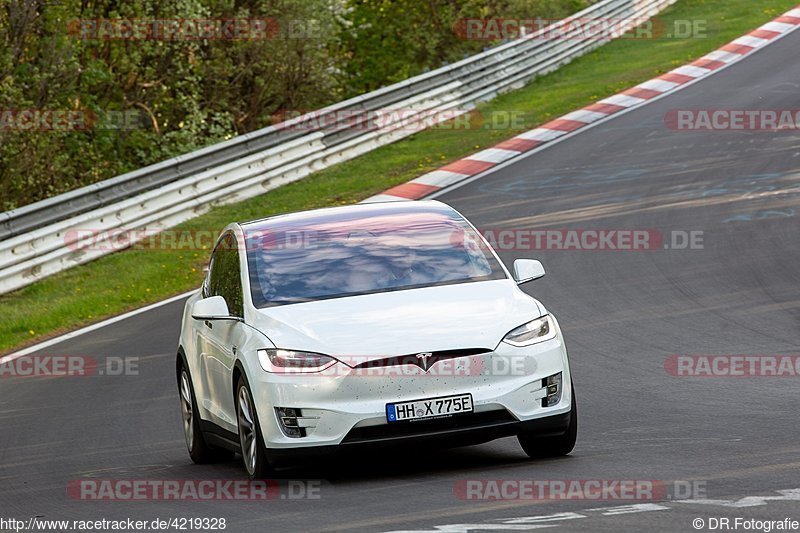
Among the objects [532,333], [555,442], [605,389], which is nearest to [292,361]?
[532,333]

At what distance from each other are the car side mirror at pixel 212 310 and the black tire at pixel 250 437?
1.48 ft

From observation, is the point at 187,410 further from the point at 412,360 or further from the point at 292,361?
the point at 412,360

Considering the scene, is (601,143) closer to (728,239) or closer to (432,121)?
(432,121)

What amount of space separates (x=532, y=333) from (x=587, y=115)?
1855cm

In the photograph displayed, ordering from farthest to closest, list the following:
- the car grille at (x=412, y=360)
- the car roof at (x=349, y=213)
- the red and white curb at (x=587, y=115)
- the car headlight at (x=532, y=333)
Answer: the red and white curb at (x=587, y=115) < the car roof at (x=349, y=213) < the car headlight at (x=532, y=333) < the car grille at (x=412, y=360)

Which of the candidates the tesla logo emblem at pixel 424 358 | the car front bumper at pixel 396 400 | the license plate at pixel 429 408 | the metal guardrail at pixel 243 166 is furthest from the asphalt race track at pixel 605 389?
the metal guardrail at pixel 243 166

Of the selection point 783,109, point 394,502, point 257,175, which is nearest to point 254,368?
point 394,502

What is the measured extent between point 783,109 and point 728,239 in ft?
30.6

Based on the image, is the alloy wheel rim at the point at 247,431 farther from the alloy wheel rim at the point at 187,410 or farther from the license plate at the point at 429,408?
the alloy wheel rim at the point at 187,410

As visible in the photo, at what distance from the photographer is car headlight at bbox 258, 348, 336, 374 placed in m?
7.71

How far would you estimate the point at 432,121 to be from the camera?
1067 inches

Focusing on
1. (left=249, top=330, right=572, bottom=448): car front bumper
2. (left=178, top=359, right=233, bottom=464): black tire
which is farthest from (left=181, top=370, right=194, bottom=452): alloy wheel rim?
(left=249, top=330, right=572, bottom=448): car front bumper

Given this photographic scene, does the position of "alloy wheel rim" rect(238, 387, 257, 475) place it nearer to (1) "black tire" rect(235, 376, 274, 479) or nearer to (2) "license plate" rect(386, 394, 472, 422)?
(1) "black tire" rect(235, 376, 274, 479)

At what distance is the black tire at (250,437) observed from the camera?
7902 millimetres
